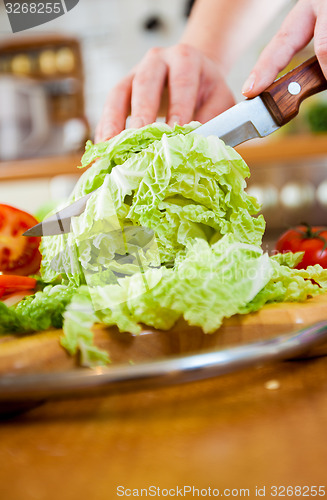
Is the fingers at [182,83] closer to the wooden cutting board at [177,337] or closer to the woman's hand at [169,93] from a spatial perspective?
the woman's hand at [169,93]

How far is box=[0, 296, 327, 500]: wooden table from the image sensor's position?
0.37 meters

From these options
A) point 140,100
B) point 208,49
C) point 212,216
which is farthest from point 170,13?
point 212,216

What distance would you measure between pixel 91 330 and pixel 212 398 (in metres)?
0.17

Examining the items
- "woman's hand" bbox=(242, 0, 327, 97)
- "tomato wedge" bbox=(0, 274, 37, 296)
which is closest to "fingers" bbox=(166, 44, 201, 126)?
"woman's hand" bbox=(242, 0, 327, 97)

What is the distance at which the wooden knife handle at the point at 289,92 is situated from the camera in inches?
32.7

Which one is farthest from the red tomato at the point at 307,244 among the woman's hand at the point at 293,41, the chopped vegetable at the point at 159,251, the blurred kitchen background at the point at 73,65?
the blurred kitchen background at the point at 73,65

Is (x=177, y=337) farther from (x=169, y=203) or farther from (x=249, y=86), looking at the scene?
(x=249, y=86)

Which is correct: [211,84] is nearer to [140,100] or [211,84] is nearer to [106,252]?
[140,100]

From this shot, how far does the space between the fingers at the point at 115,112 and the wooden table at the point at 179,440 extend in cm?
63

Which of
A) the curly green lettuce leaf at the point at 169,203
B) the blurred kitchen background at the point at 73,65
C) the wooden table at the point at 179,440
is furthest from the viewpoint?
the blurred kitchen background at the point at 73,65

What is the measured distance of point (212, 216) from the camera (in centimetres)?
69

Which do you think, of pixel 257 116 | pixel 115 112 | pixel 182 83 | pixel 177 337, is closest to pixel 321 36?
pixel 257 116

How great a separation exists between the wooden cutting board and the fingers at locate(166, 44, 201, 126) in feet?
1.89

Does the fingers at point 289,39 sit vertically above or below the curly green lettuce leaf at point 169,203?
above
